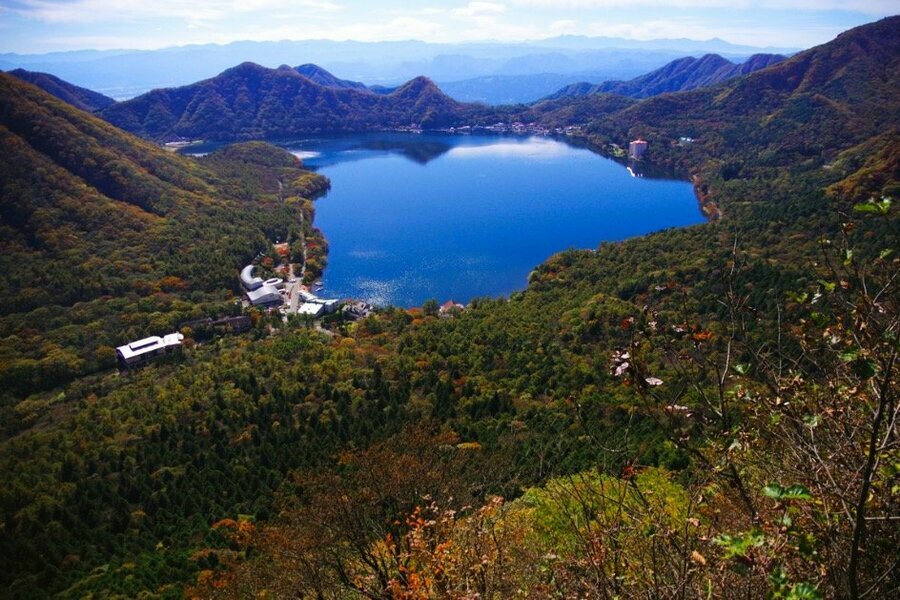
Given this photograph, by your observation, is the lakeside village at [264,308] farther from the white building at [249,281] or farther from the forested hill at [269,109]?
the forested hill at [269,109]

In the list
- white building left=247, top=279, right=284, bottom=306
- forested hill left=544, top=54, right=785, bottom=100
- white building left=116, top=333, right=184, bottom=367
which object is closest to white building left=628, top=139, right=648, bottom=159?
white building left=247, top=279, right=284, bottom=306

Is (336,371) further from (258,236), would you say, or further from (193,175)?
(193,175)

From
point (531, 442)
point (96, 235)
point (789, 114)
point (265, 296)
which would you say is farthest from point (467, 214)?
point (789, 114)

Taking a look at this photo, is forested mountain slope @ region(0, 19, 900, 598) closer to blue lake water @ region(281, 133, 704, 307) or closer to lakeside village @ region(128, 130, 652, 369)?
lakeside village @ region(128, 130, 652, 369)

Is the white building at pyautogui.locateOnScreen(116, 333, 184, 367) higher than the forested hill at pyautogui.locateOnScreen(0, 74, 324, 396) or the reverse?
the reverse

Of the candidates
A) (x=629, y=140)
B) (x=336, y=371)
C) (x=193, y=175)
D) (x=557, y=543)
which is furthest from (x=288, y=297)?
(x=629, y=140)

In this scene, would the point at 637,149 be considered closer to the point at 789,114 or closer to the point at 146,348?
the point at 789,114

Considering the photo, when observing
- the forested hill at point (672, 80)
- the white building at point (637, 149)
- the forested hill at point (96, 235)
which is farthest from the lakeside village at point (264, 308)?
the forested hill at point (672, 80)
